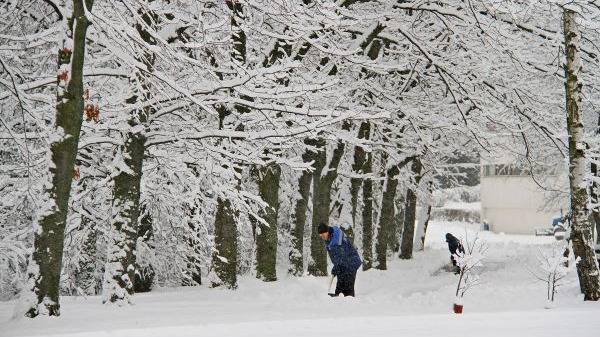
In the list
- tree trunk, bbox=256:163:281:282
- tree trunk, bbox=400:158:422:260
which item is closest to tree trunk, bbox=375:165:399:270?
tree trunk, bbox=400:158:422:260

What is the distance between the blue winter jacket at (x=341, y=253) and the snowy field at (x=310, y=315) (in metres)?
0.72

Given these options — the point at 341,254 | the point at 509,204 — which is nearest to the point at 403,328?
the point at 341,254

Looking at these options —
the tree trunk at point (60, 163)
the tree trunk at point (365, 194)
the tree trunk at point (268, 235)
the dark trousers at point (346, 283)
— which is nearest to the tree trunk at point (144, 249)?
the tree trunk at point (268, 235)

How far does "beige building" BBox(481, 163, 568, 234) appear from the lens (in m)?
60.9

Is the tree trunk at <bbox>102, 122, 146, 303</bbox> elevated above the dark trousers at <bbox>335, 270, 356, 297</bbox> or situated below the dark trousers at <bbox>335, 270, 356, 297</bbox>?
above

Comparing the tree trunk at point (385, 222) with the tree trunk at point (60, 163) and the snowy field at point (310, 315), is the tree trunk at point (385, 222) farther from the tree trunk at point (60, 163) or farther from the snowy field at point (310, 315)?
the tree trunk at point (60, 163)

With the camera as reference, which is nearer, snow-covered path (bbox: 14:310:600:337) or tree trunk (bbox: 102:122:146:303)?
snow-covered path (bbox: 14:310:600:337)

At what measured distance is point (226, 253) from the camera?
12203 millimetres

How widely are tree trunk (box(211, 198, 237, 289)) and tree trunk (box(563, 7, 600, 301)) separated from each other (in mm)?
5753

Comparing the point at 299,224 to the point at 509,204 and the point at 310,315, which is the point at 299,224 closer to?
the point at 310,315

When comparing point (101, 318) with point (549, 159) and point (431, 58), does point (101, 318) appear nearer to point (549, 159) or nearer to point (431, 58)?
point (431, 58)

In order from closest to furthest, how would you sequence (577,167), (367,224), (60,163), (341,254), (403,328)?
(403,328) < (60,163) < (577,167) < (341,254) < (367,224)

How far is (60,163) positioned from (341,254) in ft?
17.4

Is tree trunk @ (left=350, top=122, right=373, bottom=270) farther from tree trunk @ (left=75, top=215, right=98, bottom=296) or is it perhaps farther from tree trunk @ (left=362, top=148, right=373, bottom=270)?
tree trunk @ (left=75, top=215, right=98, bottom=296)
